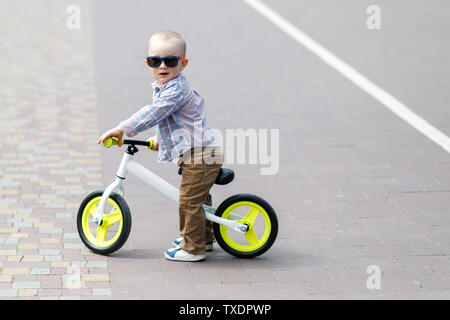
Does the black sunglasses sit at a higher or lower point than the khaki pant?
higher

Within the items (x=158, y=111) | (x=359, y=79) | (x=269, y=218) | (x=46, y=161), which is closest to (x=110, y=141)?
(x=158, y=111)

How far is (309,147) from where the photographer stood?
29.0 feet

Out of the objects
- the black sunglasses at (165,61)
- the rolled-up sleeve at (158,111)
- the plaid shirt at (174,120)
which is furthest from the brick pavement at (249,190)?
the black sunglasses at (165,61)

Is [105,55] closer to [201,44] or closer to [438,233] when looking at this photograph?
[201,44]

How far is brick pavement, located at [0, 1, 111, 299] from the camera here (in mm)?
5523

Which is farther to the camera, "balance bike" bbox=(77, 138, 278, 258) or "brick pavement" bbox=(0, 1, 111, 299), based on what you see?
"balance bike" bbox=(77, 138, 278, 258)

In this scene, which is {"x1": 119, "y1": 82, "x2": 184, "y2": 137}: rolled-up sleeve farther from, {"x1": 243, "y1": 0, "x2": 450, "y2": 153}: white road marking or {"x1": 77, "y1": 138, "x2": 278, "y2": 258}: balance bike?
{"x1": 243, "y1": 0, "x2": 450, "y2": 153}: white road marking

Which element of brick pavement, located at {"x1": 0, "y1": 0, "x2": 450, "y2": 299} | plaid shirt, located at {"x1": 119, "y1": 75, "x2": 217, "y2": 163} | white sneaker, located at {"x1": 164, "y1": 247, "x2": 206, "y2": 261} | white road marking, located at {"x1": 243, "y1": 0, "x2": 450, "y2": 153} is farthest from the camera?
white road marking, located at {"x1": 243, "y1": 0, "x2": 450, "y2": 153}

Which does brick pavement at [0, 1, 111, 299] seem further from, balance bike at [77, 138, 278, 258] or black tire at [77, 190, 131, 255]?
balance bike at [77, 138, 278, 258]

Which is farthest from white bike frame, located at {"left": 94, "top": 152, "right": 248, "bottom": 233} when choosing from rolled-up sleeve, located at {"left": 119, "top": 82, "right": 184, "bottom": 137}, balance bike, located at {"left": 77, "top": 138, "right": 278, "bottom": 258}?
rolled-up sleeve, located at {"left": 119, "top": 82, "right": 184, "bottom": 137}

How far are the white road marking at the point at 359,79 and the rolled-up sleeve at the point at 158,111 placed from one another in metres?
4.09

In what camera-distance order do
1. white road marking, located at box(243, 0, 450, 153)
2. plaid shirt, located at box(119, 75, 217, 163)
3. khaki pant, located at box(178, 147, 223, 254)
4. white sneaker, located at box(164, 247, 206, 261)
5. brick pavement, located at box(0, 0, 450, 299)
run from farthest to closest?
1. white road marking, located at box(243, 0, 450, 153)
2. white sneaker, located at box(164, 247, 206, 261)
3. khaki pant, located at box(178, 147, 223, 254)
4. plaid shirt, located at box(119, 75, 217, 163)
5. brick pavement, located at box(0, 0, 450, 299)

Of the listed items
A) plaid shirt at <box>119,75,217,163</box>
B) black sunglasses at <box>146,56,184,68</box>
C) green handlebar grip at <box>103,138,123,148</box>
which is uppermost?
black sunglasses at <box>146,56,184,68</box>
